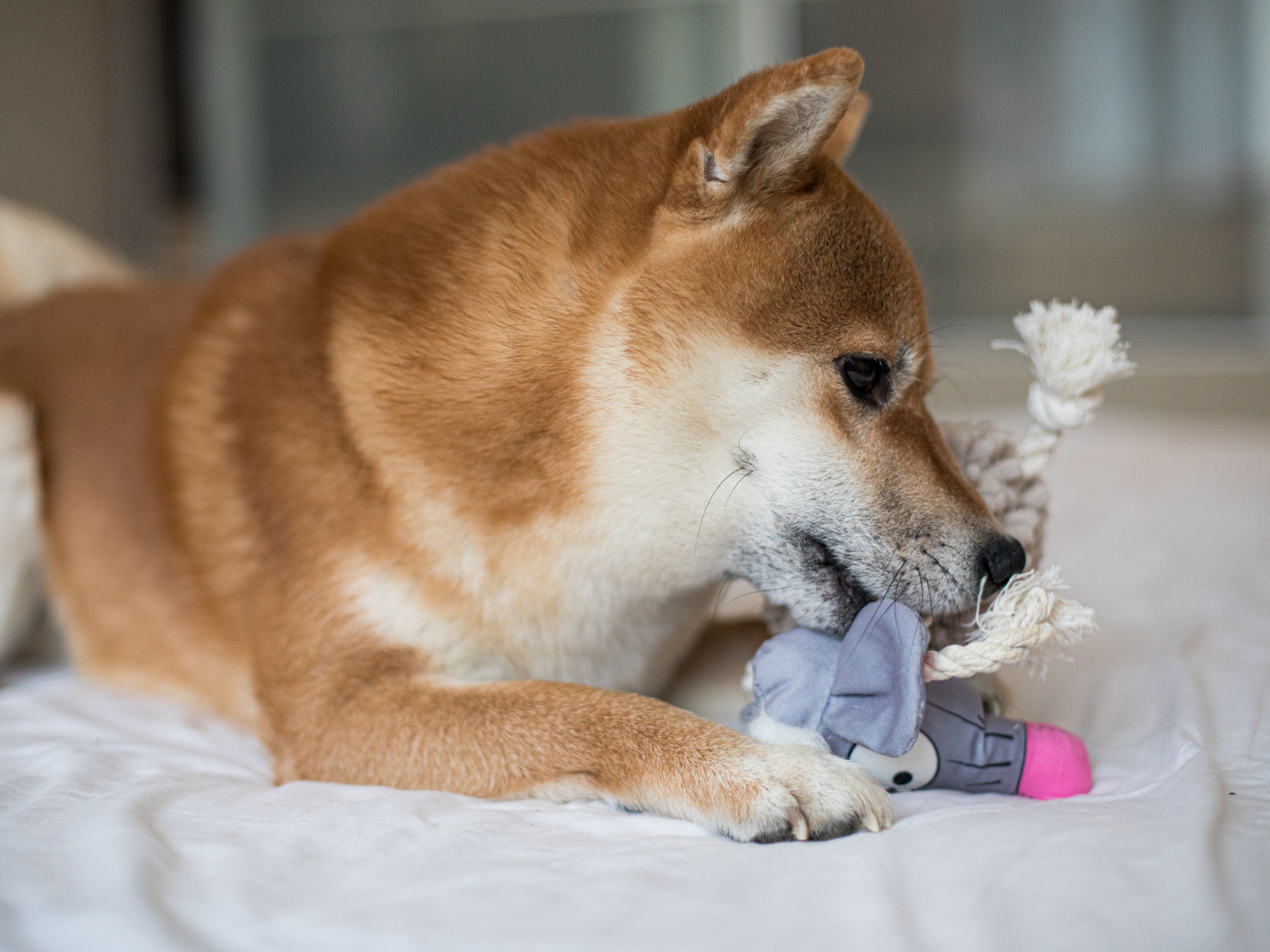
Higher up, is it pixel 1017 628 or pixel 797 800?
pixel 1017 628

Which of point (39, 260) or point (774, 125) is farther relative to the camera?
point (39, 260)

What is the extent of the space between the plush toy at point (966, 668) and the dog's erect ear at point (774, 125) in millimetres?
282

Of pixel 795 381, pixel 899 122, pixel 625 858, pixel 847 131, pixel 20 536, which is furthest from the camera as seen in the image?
pixel 899 122

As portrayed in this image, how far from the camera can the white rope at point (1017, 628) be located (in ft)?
3.06

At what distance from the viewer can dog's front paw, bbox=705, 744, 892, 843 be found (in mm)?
876

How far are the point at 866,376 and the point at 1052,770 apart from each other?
41 centimetres

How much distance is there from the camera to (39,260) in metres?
2.03

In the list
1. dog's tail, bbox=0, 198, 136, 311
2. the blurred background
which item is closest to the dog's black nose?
dog's tail, bbox=0, 198, 136, 311

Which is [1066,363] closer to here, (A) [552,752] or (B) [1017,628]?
(B) [1017,628]

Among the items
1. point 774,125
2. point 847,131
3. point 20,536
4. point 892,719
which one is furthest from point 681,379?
point 20,536

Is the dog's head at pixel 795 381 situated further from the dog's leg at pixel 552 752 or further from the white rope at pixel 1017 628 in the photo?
the dog's leg at pixel 552 752

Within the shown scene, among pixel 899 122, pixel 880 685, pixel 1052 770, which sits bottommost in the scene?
pixel 1052 770

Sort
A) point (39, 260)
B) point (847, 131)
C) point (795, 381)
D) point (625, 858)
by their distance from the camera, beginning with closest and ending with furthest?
1. point (625, 858)
2. point (795, 381)
3. point (847, 131)
4. point (39, 260)

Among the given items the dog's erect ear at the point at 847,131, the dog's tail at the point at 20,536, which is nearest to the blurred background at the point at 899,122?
the dog's tail at the point at 20,536
